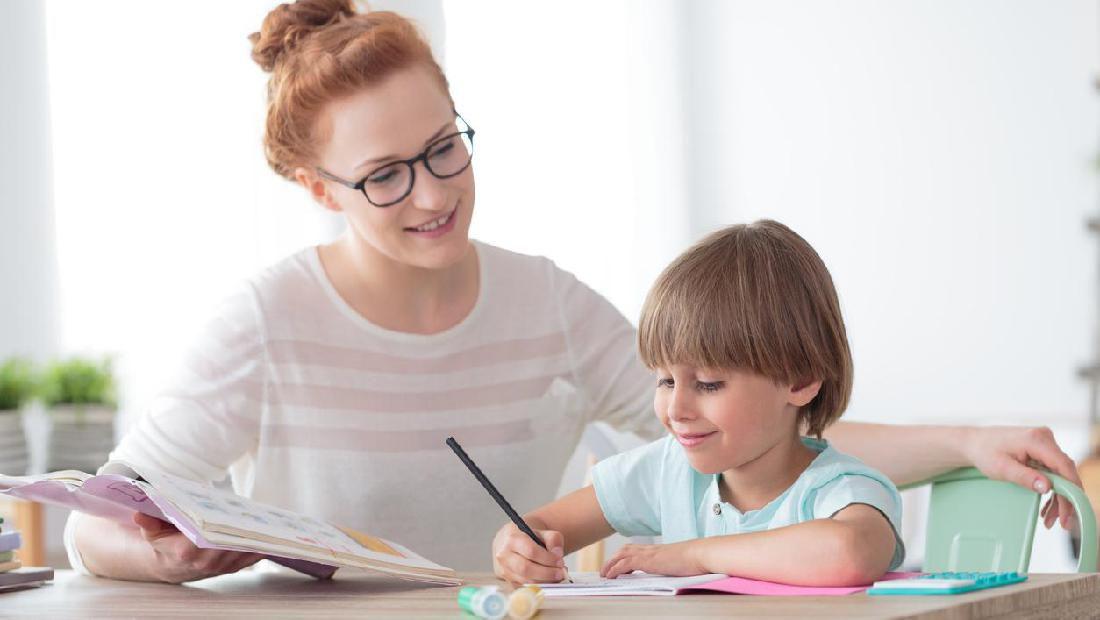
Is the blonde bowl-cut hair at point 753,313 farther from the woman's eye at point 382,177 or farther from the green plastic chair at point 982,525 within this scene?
the woman's eye at point 382,177

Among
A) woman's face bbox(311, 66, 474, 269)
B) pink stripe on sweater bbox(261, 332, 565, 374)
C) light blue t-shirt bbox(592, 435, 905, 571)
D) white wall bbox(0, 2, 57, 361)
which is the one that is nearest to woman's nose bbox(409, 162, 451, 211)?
woman's face bbox(311, 66, 474, 269)

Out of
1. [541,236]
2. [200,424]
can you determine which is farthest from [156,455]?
[541,236]

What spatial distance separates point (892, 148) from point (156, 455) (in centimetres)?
353

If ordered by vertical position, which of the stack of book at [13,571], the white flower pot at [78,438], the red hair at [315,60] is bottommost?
the white flower pot at [78,438]

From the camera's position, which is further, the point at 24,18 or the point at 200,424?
the point at 24,18

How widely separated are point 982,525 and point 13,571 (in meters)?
1.01

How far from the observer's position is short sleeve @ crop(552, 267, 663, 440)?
5.82ft

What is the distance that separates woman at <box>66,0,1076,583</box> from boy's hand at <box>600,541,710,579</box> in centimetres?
41

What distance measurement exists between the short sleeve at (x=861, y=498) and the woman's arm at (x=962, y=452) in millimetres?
199

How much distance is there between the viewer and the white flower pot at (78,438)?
8.82 ft

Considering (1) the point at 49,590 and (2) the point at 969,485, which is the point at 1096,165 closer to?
(2) the point at 969,485

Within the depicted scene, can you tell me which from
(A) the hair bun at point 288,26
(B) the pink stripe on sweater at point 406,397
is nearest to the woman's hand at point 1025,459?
(B) the pink stripe on sweater at point 406,397

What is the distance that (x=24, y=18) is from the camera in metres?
2.97

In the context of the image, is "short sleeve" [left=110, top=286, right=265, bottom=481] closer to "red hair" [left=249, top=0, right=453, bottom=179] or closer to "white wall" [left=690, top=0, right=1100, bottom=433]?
"red hair" [left=249, top=0, right=453, bottom=179]
